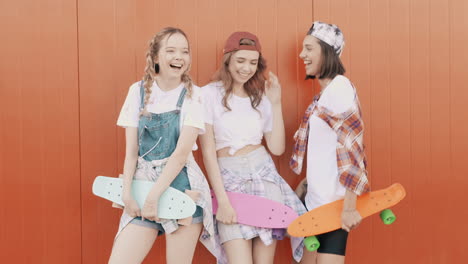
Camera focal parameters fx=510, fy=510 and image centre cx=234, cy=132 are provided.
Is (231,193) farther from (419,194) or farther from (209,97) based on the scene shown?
(419,194)

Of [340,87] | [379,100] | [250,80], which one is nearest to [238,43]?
[250,80]

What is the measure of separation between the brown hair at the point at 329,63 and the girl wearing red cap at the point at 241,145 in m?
0.31

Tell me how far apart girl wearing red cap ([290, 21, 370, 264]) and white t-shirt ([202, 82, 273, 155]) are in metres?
0.27

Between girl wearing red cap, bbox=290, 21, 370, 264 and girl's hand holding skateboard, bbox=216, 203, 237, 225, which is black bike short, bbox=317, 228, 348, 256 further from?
girl's hand holding skateboard, bbox=216, 203, 237, 225

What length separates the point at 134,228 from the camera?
242 centimetres

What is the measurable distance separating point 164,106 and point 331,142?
86 cm

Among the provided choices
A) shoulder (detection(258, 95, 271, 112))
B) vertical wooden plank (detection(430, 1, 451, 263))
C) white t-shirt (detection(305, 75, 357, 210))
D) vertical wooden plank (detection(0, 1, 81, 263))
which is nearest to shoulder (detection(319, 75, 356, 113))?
white t-shirt (detection(305, 75, 357, 210))

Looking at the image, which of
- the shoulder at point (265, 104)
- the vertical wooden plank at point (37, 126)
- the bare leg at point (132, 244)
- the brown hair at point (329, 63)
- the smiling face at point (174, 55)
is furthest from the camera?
the vertical wooden plank at point (37, 126)

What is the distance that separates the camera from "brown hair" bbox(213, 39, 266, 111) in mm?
2730

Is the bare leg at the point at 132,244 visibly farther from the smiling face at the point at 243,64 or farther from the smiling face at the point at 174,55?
the smiling face at the point at 243,64

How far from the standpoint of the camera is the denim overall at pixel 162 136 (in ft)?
8.06

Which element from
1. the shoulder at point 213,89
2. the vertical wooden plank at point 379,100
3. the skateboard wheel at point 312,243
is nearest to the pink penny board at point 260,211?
the skateboard wheel at point 312,243

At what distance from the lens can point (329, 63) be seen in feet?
8.77

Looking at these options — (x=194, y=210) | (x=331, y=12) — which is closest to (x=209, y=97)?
(x=194, y=210)
